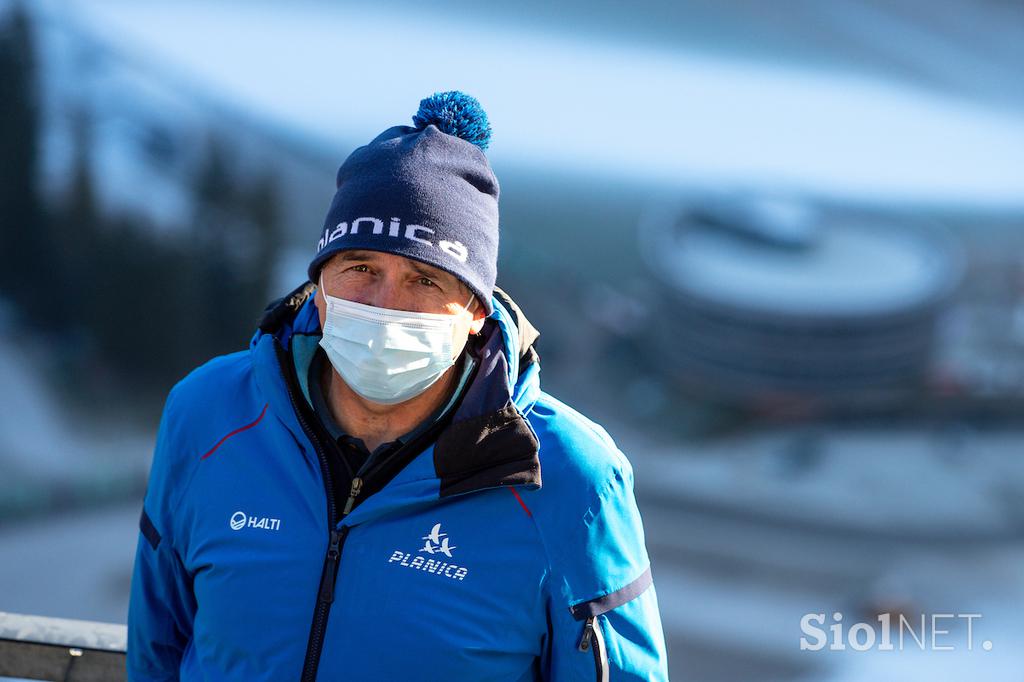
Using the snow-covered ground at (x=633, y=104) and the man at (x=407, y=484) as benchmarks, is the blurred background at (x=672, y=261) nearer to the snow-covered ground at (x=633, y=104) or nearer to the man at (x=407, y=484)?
the snow-covered ground at (x=633, y=104)

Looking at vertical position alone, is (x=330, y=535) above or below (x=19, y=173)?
below

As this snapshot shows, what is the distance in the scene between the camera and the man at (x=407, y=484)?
9.91 feet

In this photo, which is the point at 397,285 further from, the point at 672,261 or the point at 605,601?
the point at 672,261

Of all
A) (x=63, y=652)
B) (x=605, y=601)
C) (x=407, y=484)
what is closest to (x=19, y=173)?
(x=63, y=652)

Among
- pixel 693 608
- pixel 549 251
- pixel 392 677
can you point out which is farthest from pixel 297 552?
pixel 549 251

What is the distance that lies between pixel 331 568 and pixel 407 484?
30 centimetres

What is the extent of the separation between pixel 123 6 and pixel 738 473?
192 feet

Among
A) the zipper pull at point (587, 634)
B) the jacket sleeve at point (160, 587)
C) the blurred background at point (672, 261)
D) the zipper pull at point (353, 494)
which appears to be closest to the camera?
the zipper pull at point (587, 634)

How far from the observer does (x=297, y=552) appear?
3.10 metres

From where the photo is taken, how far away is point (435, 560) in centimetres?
305

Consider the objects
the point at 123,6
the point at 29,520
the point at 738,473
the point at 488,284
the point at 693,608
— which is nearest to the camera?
the point at 488,284

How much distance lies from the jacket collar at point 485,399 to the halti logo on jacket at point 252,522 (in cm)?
26

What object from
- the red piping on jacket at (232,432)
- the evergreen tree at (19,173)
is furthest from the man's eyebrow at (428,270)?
the evergreen tree at (19,173)

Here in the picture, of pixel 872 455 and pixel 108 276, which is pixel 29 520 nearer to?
pixel 108 276
